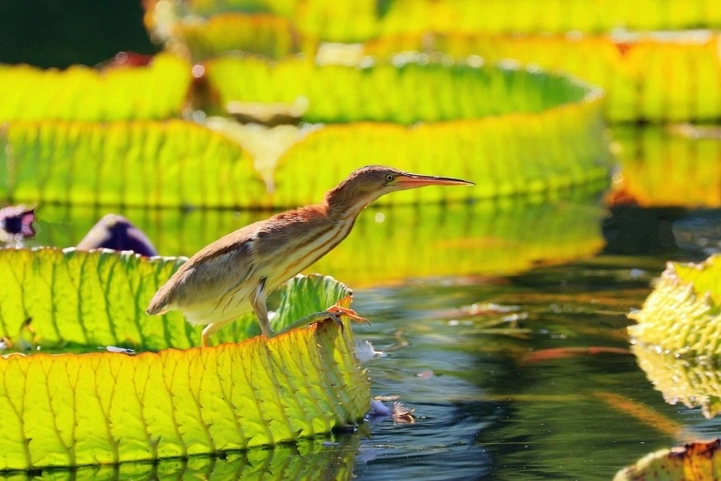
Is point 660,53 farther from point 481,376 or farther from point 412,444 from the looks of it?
point 412,444

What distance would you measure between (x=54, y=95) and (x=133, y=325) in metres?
5.19

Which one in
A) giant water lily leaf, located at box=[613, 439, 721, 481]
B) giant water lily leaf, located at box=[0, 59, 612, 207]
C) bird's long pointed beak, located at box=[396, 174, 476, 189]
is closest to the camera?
giant water lily leaf, located at box=[613, 439, 721, 481]

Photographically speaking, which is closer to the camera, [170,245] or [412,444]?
[412,444]

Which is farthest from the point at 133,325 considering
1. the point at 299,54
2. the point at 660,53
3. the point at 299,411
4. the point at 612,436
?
the point at 299,54

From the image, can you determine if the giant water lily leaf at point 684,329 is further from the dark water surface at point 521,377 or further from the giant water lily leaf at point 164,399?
the giant water lily leaf at point 164,399

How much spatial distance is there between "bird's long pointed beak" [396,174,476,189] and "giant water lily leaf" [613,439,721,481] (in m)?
1.23

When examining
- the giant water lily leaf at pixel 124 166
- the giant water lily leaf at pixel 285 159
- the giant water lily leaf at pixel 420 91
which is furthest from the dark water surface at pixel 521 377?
the giant water lily leaf at pixel 420 91

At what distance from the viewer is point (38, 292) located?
18.7 feet

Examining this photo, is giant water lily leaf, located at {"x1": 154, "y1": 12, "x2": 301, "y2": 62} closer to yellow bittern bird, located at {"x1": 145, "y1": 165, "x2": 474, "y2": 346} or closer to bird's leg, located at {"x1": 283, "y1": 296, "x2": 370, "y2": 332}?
yellow bittern bird, located at {"x1": 145, "y1": 165, "x2": 474, "y2": 346}

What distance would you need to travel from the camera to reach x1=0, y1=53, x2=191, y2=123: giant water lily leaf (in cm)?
1052

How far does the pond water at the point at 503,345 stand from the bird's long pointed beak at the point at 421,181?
0.74 metres

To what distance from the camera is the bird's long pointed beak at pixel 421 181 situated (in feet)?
16.0

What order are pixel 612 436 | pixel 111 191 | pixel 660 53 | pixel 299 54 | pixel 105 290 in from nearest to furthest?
1. pixel 612 436
2. pixel 105 290
3. pixel 111 191
4. pixel 660 53
5. pixel 299 54

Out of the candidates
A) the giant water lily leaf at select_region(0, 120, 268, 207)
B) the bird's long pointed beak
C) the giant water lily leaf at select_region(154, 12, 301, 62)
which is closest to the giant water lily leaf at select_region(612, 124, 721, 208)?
the giant water lily leaf at select_region(0, 120, 268, 207)
